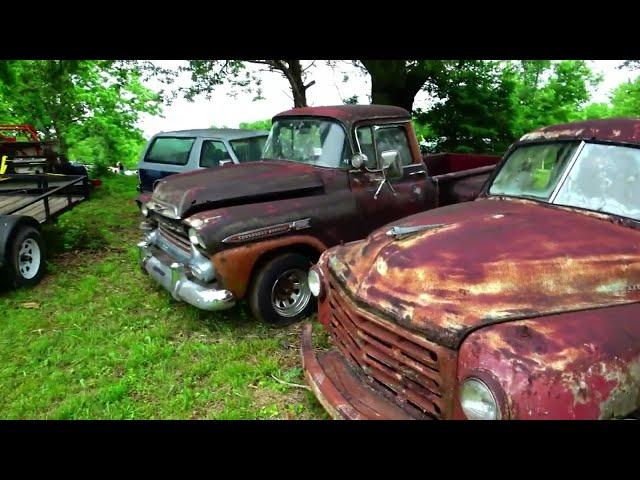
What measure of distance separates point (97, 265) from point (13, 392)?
3243mm

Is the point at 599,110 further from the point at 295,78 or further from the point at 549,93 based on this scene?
the point at 295,78

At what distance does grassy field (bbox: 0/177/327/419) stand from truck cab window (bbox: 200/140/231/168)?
109 inches

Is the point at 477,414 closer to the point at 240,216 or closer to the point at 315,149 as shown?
the point at 240,216

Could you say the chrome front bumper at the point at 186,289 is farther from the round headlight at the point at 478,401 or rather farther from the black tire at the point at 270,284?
the round headlight at the point at 478,401

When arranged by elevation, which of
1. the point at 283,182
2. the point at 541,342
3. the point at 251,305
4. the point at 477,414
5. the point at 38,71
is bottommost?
the point at 251,305

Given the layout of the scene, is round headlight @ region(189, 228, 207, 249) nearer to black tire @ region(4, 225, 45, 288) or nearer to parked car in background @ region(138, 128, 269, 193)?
black tire @ region(4, 225, 45, 288)

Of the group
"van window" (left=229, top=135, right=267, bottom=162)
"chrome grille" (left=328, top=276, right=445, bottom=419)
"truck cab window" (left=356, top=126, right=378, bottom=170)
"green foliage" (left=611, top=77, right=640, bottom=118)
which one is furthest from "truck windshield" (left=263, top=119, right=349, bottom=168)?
"green foliage" (left=611, top=77, right=640, bottom=118)

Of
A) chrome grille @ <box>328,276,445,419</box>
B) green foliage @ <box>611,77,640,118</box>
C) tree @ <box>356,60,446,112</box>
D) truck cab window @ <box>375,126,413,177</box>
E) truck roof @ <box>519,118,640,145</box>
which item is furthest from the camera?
green foliage @ <box>611,77,640,118</box>

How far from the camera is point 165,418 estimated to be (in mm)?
3521

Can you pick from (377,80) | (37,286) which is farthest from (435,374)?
(377,80)

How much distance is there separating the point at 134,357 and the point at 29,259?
2973mm

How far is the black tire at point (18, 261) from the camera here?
5.77 metres

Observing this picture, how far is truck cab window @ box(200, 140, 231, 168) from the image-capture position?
8484 millimetres

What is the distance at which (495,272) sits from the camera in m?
2.66
